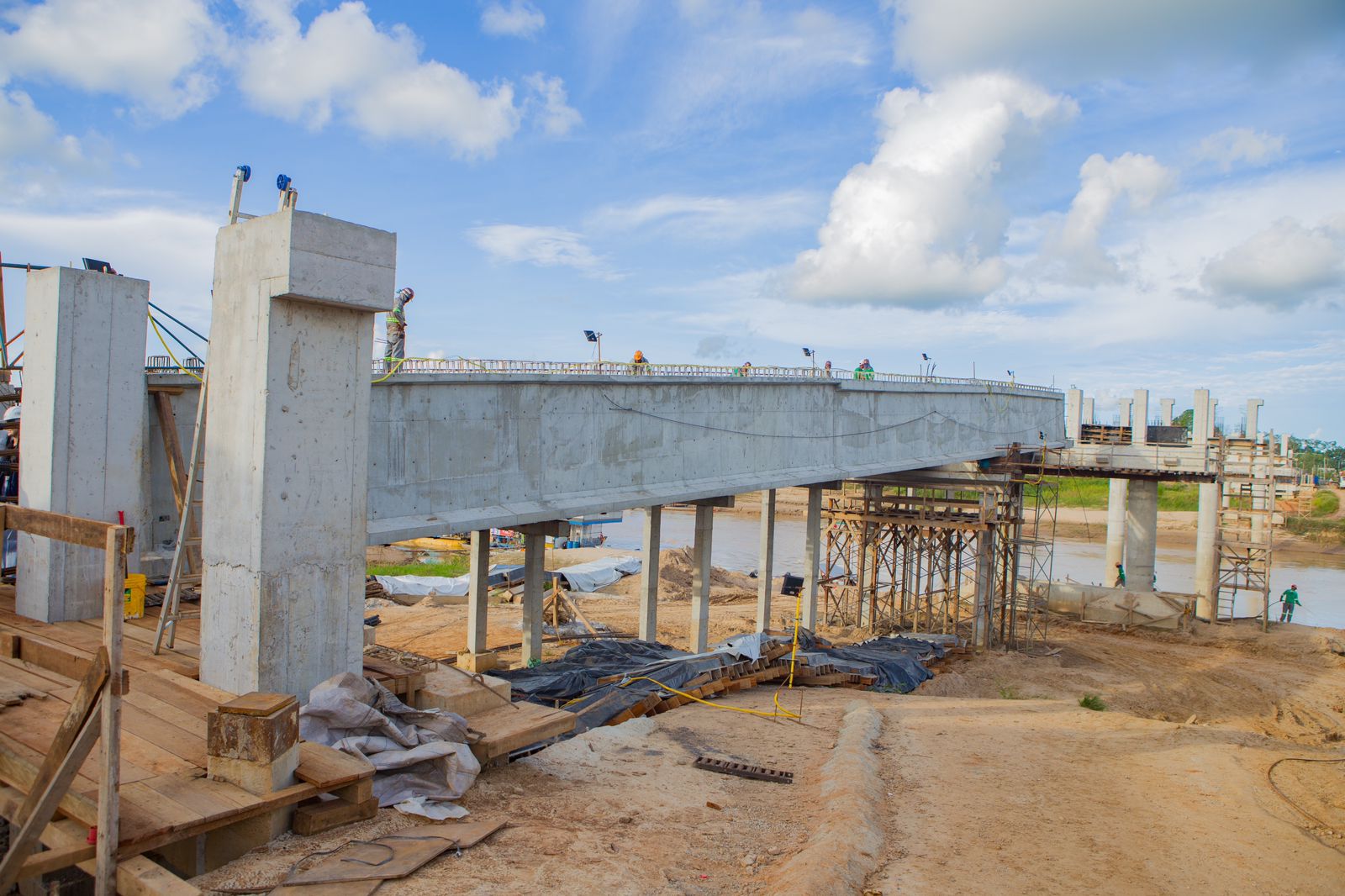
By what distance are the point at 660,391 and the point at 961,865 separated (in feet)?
29.3

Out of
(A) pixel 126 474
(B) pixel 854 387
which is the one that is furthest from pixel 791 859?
(B) pixel 854 387

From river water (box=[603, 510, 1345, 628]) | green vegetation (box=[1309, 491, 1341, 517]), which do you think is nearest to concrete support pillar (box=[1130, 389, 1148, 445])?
river water (box=[603, 510, 1345, 628])

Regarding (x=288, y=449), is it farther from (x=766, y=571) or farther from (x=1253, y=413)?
(x=1253, y=413)

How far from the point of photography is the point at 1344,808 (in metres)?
9.46

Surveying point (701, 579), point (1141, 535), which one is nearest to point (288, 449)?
point (701, 579)

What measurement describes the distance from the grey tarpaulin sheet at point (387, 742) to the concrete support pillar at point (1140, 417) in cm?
3371

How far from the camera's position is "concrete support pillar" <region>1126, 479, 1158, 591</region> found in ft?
102

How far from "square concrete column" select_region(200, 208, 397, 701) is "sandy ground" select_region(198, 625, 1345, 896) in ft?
Answer: 6.24

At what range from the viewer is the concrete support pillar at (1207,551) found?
29469mm

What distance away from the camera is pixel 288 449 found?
7.21 meters

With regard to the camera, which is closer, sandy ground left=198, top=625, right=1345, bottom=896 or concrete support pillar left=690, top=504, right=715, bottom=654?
sandy ground left=198, top=625, right=1345, bottom=896

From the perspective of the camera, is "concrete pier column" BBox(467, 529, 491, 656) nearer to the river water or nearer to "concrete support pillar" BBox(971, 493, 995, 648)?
"concrete support pillar" BBox(971, 493, 995, 648)

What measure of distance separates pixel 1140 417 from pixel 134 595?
34.9 metres

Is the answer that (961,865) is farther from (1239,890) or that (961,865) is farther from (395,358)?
(395,358)
